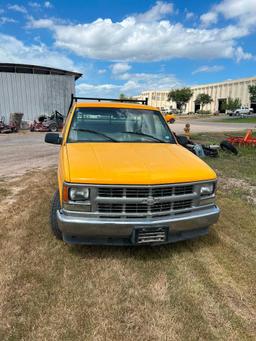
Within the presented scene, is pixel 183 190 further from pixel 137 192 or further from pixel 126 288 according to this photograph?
pixel 126 288

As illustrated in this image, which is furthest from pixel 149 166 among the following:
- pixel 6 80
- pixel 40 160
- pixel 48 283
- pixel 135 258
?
pixel 6 80

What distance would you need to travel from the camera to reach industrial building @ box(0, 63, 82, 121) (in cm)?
2383

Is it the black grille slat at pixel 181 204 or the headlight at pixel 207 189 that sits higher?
the headlight at pixel 207 189

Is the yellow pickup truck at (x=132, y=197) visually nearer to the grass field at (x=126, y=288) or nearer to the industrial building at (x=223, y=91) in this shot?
the grass field at (x=126, y=288)

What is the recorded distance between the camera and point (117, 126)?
172 inches

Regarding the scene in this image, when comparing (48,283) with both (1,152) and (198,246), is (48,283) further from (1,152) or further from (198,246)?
(1,152)

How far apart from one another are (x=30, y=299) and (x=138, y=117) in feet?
10.1

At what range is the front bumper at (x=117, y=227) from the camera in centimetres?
291

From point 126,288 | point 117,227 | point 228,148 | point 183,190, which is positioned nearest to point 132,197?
point 117,227

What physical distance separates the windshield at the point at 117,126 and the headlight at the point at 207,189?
128 cm

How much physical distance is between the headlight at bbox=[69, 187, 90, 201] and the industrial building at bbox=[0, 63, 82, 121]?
23.9 m

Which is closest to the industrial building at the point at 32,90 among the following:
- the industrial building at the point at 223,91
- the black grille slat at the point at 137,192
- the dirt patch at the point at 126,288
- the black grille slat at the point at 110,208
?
the dirt patch at the point at 126,288

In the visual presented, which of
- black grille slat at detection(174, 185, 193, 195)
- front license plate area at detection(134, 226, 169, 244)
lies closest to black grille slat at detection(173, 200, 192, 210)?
black grille slat at detection(174, 185, 193, 195)

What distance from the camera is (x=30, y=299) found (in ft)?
8.61
